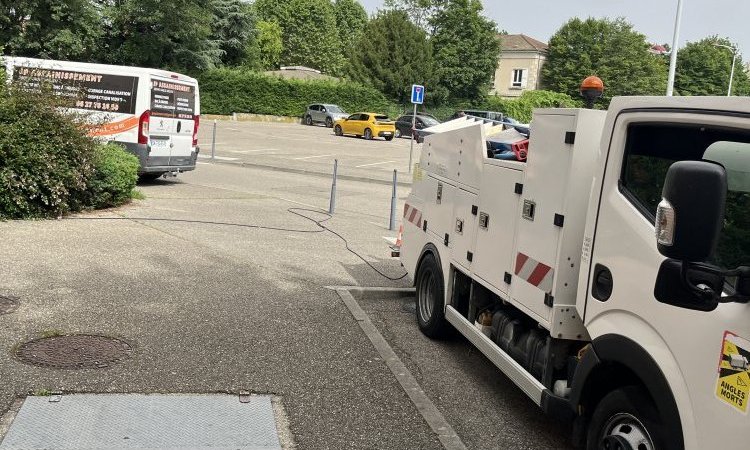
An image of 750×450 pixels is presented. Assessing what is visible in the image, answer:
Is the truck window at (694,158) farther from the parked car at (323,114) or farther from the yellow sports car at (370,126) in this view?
the parked car at (323,114)

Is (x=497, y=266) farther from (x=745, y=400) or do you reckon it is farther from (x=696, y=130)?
(x=745, y=400)

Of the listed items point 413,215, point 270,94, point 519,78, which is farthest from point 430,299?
point 519,78

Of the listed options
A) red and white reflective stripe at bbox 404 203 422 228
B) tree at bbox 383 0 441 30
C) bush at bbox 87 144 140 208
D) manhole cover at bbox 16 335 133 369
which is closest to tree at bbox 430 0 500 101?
tree at bbox 383 0 441 30

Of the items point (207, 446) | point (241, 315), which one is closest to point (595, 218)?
point (207, 446)

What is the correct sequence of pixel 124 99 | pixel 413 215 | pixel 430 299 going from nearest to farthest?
pixel 430 299 < pixel 413 215 < pixel 124 99

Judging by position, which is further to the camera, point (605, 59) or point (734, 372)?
point (605, 59)

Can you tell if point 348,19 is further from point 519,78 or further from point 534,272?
point 534,272

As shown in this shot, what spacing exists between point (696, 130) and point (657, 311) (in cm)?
84

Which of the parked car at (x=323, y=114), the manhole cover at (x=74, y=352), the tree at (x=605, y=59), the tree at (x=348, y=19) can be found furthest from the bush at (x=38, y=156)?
the tree at (x=348, y=19)

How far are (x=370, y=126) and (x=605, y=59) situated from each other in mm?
39501

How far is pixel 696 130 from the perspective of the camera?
3.25 m

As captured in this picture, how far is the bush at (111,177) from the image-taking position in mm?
11156

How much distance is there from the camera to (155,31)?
4553cm

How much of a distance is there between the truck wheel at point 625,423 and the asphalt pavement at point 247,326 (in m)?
1.07
